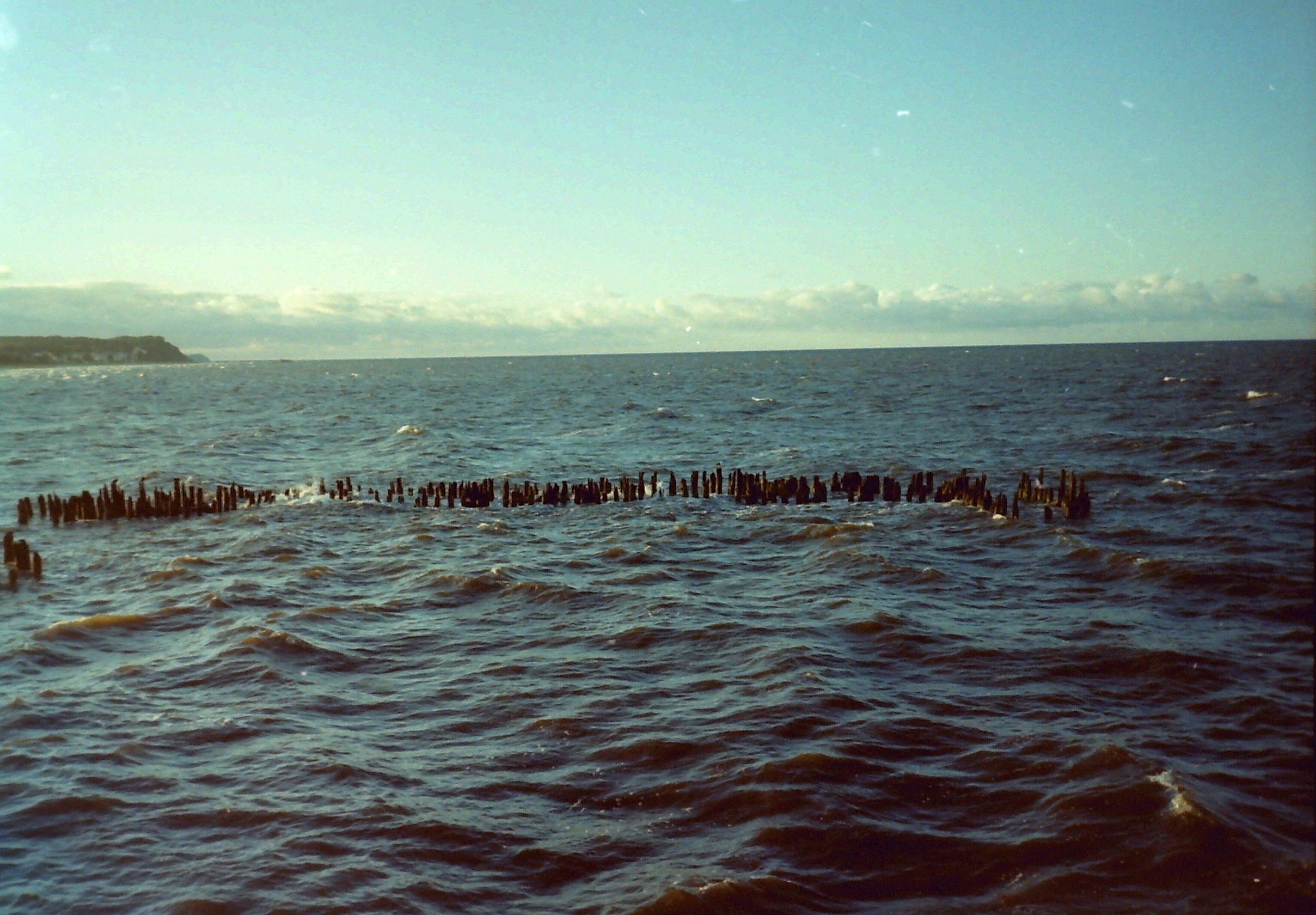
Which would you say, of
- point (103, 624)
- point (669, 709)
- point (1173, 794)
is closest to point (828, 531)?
point (669, 709)

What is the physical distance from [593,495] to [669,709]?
2055 centimetres

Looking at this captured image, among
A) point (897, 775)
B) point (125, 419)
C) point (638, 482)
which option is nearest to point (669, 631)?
point (897, 775)

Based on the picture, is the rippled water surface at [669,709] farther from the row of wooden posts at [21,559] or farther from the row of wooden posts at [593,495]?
the row of wooden posts at [593,495]

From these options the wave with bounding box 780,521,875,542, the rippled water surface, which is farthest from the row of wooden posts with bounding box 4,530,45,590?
the wave with bounding box 780,521,875,542

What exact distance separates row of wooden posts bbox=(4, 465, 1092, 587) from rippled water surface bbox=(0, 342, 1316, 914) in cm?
111

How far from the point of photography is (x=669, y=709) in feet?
46.6

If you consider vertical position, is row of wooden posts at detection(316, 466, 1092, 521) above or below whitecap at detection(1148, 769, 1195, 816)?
above

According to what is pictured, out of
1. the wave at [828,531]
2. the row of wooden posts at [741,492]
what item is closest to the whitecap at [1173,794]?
the wave at [828,531]

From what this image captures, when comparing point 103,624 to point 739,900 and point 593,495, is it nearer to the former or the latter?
point 739,900

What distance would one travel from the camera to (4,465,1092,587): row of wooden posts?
30656mm

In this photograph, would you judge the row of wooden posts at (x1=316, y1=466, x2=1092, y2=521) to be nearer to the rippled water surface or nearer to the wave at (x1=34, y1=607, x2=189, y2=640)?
the rippled water surface

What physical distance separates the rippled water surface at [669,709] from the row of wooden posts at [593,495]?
1110 mm

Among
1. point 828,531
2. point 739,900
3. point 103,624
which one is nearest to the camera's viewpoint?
point 739,900

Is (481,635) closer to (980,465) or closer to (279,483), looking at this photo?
(279,483)
